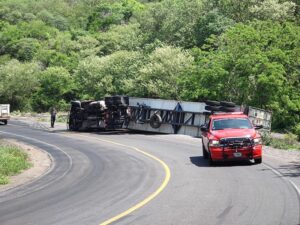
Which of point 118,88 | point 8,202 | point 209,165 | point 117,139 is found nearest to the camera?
point 8,202

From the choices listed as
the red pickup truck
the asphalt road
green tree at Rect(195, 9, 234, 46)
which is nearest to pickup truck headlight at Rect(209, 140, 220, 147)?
the red pickup truck

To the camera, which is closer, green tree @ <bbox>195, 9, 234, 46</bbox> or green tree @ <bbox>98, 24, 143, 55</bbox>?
green tree @ <bbox>195, 9, 234, 46</bbox>

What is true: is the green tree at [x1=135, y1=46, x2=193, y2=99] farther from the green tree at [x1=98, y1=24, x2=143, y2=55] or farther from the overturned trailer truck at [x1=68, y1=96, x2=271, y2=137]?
the green tree at [x1=98, y1=24, x2=143, y2=55]

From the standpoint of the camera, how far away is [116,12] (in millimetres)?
138500

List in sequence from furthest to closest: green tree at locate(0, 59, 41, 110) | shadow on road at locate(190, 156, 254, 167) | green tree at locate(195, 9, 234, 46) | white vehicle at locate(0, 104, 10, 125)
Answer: green tree at locate(0, 59, 41, 110) → green tree at locate(195, 9, 234, 46) → white vehicle at locate(0, 104, 10, 125) → shadow on road at locate(190, 156, 254, 167)

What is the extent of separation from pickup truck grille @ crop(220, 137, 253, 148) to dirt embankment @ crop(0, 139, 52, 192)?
683 cm

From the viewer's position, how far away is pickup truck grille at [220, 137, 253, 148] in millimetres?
18375

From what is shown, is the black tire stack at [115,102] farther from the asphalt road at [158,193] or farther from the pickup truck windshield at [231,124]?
the pickup truck windshield at [231,124]

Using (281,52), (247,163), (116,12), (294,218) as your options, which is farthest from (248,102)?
(116,12)

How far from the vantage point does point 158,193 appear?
537 inches

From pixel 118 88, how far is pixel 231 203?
5462cm

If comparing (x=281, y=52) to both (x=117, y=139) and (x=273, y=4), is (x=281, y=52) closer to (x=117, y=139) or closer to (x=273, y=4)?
(x=117, y=139)

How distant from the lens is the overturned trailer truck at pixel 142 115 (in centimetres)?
3456

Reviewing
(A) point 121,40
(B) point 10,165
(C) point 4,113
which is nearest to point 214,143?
(B) point 10,165
